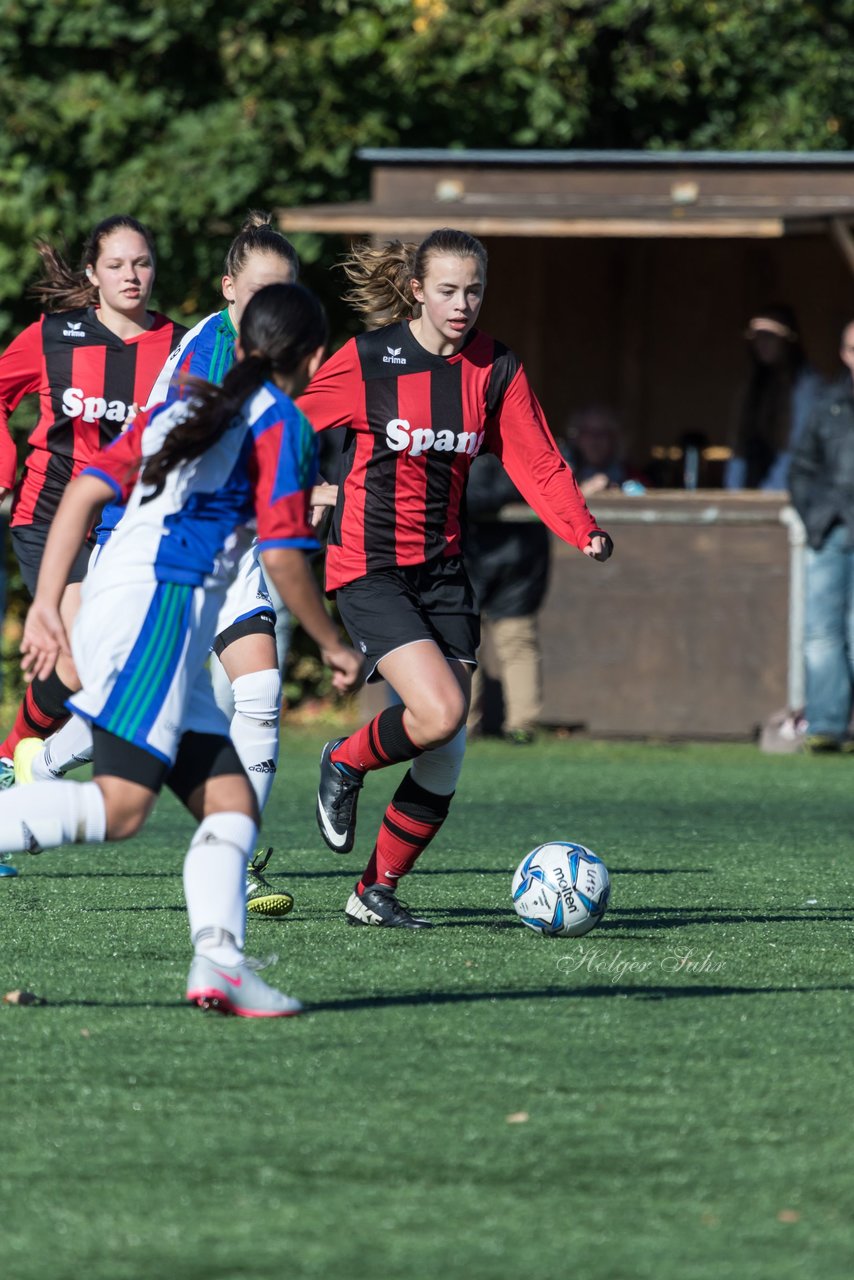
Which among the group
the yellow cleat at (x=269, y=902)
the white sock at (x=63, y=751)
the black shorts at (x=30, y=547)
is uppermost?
the black shorts at (x=30, y=547)

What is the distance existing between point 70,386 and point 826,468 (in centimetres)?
617

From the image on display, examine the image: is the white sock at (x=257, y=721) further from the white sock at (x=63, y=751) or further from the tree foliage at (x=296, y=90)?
the tree foliage at (x=296, y=90)

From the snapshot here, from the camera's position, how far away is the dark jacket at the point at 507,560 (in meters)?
12.7

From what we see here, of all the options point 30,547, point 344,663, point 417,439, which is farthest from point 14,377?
point 344,663

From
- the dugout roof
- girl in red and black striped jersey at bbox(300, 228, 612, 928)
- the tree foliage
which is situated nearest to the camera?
girl in red and black striped jersey at bbox(300, 228, 612, 928)

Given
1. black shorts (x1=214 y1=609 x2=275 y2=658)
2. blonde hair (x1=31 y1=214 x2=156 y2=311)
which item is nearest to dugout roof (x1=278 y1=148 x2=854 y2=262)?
blonde hair (x1=31 y1=214 x2=156 y2=311)

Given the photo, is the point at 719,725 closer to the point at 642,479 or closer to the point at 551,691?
the point at 551,691

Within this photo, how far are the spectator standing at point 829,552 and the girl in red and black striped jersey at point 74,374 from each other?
582cm

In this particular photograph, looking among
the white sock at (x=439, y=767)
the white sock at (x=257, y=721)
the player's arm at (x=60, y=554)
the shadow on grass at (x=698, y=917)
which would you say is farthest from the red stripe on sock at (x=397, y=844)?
the player's arm at (x=60, y=554)

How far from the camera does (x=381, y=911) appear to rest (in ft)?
19.7

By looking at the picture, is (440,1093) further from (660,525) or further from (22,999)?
(660,525)

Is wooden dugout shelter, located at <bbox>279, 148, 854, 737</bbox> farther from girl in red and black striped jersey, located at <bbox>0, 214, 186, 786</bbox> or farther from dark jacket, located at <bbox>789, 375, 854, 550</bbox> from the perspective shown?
girl in red and black striped jersey, located at <bbox>0, 214, 186, 786</bbox>

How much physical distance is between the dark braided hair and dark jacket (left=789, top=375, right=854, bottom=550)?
25.4ft

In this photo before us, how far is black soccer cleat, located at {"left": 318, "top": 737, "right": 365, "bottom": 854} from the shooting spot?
6359 mm
